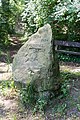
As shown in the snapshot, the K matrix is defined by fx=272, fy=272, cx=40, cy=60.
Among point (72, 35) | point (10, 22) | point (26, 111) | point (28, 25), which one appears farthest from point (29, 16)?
point (26, 111)

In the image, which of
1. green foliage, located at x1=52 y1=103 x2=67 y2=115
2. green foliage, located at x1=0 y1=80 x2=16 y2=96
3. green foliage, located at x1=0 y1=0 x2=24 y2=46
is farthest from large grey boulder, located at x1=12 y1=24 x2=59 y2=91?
green foliage, located at x1=0 y1=0 x2=24 y2=46

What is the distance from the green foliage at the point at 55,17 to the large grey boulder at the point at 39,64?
238 cm

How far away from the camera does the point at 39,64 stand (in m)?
5.34

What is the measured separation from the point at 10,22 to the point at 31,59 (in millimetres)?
7545

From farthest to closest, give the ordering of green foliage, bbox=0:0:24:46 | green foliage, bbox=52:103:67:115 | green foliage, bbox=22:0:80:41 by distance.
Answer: green foliage, bbox=0:0:24:46 → green foliage, bbox=22:0:80:41 → green foliage, bbox=52:103:67:115

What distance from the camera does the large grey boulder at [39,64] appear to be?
207 inches

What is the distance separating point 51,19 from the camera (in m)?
9.20

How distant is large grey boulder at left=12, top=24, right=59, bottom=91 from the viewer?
207 inches

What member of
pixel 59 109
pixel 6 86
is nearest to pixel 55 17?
pixel 6 86

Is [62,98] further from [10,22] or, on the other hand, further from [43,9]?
[10,22]

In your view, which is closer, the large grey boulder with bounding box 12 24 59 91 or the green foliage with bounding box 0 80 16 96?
the large grey boulder with bounding box 12 24 59 91

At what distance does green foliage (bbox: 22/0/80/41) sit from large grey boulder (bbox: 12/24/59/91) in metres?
2.38

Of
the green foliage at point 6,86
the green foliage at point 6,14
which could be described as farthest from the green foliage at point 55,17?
the green foliage at point 6,86

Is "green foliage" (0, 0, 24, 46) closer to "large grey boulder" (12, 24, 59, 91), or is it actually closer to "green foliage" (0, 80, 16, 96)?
"green foliage" (0, 80, 16, 96)
